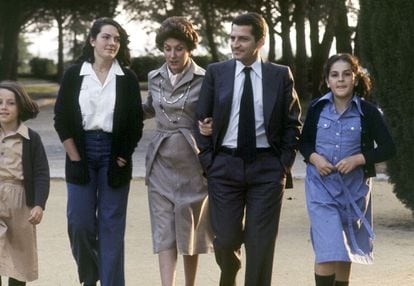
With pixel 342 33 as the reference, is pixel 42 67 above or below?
below

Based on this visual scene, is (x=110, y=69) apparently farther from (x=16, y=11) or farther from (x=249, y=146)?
(x=16, y=11)

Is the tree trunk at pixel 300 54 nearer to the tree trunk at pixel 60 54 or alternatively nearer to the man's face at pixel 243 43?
the tree trunk at pixel 60 54

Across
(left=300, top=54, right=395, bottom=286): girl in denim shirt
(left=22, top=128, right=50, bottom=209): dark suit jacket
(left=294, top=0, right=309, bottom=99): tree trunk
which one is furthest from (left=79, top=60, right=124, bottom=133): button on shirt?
(left=294, top=0, right=309, bottom=99): tree trunk

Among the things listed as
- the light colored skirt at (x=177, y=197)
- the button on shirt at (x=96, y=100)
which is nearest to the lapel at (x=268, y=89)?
the light colored skirt at (x=177, y=197)

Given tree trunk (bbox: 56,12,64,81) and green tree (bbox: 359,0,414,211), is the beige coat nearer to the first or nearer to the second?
green tree (bbox: 359,0,414,211)

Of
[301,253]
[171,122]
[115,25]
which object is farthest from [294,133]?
[301,253]

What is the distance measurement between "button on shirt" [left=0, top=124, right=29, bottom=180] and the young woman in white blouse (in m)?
0.27

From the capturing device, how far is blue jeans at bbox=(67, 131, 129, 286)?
6324mm

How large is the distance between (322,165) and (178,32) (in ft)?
4.32

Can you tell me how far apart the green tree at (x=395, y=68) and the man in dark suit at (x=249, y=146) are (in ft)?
15.0

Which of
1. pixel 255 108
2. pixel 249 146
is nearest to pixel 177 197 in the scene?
pixel 249 146

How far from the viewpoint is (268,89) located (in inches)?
238

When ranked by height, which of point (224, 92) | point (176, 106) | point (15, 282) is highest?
point (224, 92)

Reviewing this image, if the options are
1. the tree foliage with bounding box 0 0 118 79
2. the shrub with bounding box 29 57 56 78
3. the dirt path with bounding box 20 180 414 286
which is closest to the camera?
the dirt path with bounding box 20 180 414 286
